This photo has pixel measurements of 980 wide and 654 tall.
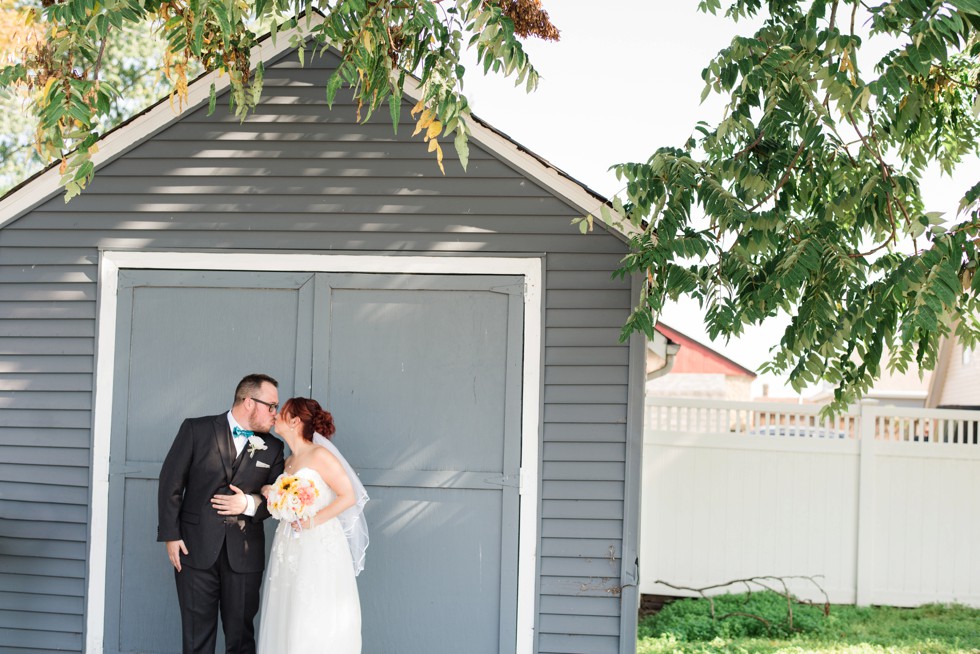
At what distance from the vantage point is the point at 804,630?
25.1 feet

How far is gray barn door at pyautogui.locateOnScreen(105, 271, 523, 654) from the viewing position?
233 inches

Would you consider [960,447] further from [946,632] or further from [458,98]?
[458,98]

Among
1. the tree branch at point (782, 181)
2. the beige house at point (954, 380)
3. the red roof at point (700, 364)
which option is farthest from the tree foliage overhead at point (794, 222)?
the red roof at point (700, 364)

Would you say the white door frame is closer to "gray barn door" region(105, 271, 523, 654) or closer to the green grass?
"gray barn door" region(105, 271, 523, 654)

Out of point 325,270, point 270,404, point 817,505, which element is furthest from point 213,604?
point 817,505

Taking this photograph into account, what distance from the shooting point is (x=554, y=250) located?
5.95m

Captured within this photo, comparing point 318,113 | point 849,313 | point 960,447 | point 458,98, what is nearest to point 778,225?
point 849,313

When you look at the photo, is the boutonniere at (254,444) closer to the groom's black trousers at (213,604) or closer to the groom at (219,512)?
the groom at (219,512)

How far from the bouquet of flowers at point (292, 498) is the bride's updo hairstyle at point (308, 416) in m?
0.30

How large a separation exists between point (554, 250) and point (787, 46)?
1.75m

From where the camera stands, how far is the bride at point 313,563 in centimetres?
521

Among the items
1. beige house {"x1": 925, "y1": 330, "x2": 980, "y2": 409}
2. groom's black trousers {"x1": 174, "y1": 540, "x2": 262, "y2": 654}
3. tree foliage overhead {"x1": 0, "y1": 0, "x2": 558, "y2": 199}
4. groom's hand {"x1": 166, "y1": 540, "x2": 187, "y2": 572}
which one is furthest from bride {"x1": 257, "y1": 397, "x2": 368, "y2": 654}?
beige house {"x1": 925, "y1": 330, "x2": 980, "y2": 409}

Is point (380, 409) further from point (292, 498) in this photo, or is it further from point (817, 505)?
point (817, 505)

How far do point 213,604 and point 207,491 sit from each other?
64 centimetres
